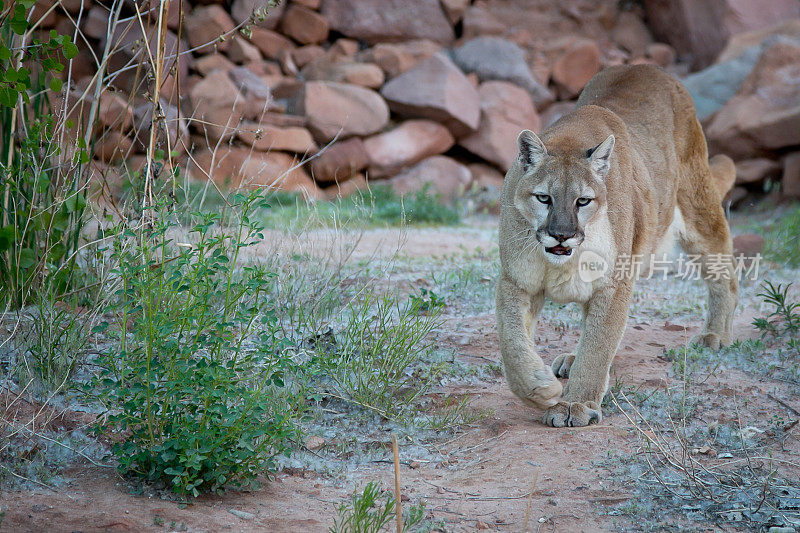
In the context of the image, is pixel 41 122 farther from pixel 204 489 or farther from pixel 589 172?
pixel 589 172

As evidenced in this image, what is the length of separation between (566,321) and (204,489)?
10.6 feet

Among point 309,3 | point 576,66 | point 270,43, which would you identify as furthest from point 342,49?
point 576,66

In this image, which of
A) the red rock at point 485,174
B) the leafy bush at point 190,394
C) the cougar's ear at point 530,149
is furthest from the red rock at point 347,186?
the leafy bush at point 190,394

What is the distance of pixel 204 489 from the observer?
3104mm

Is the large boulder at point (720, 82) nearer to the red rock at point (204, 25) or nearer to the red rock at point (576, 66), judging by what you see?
the red rock at point (576, 66)

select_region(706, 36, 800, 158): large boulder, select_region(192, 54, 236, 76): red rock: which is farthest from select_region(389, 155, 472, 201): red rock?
select_region(706, 36, 800, 158): large boulder

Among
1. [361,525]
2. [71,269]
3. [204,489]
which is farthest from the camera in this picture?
[71,269]

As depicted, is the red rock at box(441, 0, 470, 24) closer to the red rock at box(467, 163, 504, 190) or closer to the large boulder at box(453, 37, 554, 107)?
the large boulder at box(453, 37, 554, 107)

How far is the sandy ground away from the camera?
2.83 m

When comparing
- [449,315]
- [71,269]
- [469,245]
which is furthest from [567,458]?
[469,245]

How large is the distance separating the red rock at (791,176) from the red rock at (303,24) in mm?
6693

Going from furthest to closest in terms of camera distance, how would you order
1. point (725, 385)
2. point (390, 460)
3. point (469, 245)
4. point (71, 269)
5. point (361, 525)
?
point (469, 245) < point (725, 385) < point (71, 269) < point (390, 460) < point (361, 525)

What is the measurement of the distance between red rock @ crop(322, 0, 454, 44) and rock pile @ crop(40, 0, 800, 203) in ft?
0.07

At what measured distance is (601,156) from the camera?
164 inches
